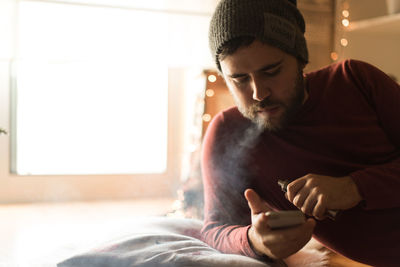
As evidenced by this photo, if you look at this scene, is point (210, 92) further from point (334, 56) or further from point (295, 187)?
point (295, 187)

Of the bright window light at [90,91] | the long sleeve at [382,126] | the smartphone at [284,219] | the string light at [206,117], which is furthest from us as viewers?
the string light at [206,117]

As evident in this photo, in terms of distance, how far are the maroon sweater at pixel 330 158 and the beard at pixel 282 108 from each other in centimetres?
3

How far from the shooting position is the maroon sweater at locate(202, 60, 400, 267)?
0.89 meters

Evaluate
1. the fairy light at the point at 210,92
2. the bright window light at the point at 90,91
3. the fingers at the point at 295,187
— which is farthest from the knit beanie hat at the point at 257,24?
the fairy light at the point at 210,92

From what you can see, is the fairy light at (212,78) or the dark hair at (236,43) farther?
the fairy light at (212,78)

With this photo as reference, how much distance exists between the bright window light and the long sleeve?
854mm

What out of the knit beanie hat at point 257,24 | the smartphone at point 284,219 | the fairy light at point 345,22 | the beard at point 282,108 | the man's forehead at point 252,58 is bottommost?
the smartphone at point 284,219

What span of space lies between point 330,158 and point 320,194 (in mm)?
220

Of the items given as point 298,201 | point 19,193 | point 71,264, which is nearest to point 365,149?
point 298,201

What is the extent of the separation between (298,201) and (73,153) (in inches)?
42.7

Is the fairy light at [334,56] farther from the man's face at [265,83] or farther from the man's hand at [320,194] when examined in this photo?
the man's hand at [320,194]

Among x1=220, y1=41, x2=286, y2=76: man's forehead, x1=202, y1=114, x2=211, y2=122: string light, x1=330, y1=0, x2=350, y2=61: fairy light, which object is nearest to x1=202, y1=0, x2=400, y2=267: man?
x1=220, y1=41, x2=286, y2=76: man's forehead

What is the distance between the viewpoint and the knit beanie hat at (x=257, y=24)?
0.85 meters

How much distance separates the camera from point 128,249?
0.90 m
